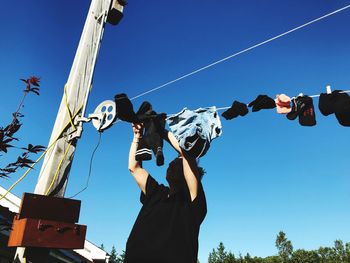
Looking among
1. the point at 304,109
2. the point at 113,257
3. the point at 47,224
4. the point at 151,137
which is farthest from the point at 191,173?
the point at 113,257

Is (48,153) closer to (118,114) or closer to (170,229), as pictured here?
(118,114)

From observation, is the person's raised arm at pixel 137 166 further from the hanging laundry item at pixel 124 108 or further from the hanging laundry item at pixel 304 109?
the hanging laundry item at pixel 304 109

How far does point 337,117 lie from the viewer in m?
2.34

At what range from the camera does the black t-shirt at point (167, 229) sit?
5.83 ft

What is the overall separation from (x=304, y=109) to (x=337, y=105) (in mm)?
279

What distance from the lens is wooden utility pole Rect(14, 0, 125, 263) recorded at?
7.79ft

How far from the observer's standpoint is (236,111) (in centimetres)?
276

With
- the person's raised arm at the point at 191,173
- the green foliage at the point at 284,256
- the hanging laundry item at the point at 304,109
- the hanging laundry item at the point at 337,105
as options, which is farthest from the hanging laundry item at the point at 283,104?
the green foliage at the point at 284,256

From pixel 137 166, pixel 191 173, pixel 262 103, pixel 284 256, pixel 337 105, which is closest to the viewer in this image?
pixel 191 173

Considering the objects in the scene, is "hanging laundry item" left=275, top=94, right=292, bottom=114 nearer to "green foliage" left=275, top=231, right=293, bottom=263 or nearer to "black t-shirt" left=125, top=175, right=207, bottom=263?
"black t-shirt" left=125, top=175, right=207, bottom=263

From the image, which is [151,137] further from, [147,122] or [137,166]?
[137,166]

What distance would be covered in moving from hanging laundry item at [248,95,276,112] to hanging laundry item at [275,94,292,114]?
5cm

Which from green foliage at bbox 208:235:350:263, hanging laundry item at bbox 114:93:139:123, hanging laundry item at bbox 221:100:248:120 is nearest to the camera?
hanging laundry item at bbox 114:93:139:123

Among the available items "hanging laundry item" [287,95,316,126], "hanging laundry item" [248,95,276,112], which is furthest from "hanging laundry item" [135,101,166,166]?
"hanging laundry item" [287,95,316,126]
